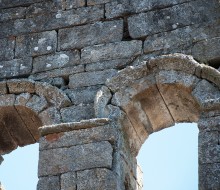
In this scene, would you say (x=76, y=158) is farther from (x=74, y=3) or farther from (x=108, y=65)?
(x=74, y=3)

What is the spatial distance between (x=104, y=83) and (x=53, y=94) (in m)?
0.68

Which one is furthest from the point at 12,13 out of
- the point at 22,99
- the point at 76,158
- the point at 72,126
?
the point at 76,158

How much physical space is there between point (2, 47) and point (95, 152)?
2.76 metres

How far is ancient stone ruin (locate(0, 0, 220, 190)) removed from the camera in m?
9.07

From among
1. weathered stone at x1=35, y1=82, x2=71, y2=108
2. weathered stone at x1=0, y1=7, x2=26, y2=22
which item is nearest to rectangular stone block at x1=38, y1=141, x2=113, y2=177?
weathered stone at x1=35, y1=82, x2=71, y2=108

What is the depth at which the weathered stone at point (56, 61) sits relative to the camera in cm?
1050

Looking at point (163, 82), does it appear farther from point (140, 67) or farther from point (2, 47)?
point (2, 47)

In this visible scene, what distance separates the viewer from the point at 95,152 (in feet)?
29.8

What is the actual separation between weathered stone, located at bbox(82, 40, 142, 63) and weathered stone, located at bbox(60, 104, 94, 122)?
2.68ft

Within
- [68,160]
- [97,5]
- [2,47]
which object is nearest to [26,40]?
[2,47]

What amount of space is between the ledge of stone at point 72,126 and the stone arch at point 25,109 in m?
0.31

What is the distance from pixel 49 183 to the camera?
8984mm

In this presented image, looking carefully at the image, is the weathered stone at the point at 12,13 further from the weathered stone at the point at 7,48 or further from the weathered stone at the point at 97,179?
the weathered stone at the point at 97,179

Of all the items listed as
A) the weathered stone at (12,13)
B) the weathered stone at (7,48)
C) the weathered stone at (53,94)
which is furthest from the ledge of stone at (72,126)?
the weathered stone at (12,13)
